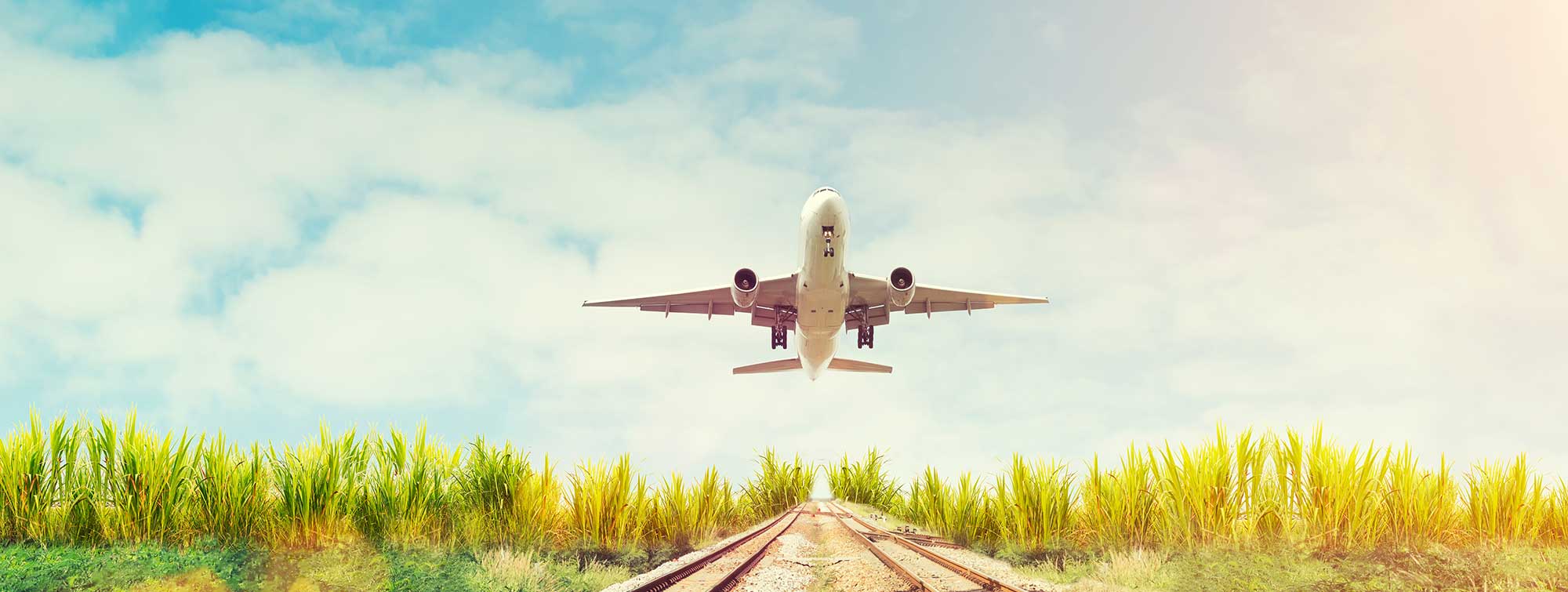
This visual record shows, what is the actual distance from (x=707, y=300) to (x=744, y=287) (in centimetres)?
424

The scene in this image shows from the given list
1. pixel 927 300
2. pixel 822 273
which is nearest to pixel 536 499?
pixel 822 273

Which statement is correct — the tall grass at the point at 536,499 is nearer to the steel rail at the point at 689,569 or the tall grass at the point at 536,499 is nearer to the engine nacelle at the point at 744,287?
the steel rail at the point at 689,569

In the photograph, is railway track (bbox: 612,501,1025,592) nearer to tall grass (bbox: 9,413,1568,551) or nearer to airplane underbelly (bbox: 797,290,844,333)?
tall grass (bbox: 9,413,1568,551)

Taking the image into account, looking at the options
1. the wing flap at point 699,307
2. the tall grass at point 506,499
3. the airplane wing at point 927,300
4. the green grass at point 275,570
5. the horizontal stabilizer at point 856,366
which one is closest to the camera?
the green grass at point 275,570

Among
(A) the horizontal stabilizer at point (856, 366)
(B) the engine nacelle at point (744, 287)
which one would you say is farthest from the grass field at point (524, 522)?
(A) the horizontal stabilizer at point (856, 366)

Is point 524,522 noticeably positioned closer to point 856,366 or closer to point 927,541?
point 927,541

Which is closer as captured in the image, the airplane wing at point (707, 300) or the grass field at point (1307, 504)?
the grass field at point (1307, 504)

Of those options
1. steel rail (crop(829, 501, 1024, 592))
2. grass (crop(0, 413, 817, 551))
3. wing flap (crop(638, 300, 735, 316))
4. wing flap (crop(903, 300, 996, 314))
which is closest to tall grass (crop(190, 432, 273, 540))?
grass (crop(0, 413, 817, 551))

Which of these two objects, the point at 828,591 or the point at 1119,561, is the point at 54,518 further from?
the point at 1119,561

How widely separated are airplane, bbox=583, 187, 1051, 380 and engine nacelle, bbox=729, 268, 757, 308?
0.02 meters

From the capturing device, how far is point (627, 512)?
555 inches

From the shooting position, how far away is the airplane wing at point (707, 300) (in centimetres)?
2303

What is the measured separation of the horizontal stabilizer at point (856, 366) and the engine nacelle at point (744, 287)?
24.5 feet

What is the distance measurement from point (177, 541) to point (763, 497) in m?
15.1
